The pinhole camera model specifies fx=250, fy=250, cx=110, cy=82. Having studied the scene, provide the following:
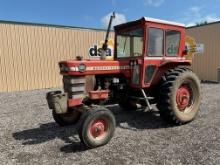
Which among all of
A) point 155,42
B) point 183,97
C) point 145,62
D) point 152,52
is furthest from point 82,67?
point 183,97

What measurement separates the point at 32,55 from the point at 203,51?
925cm

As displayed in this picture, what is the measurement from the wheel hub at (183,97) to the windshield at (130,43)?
1225 mm

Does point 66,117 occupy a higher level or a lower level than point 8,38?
lower

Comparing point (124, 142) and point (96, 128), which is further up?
point (96, 128)

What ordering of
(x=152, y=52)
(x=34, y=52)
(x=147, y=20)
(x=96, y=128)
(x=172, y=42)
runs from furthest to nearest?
(x=34, y=52) < (x=172, y=42) < (x=152, y=52) < (x=147, y=20) < (x=96, y=128)

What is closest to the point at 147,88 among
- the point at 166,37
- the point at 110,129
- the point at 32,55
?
the point at 166,37

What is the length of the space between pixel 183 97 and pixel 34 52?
827cm

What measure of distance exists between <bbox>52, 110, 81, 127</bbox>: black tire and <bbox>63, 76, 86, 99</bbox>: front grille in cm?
71

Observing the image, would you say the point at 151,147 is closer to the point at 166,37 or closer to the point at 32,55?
the point at 166,37

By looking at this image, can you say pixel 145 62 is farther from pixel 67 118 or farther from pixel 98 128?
pixel 67 118

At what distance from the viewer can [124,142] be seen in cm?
A: 434

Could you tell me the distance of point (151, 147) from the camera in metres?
4.10

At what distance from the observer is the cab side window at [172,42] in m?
5.36

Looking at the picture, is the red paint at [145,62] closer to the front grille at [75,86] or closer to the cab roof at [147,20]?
the cab roof at [147,20]
